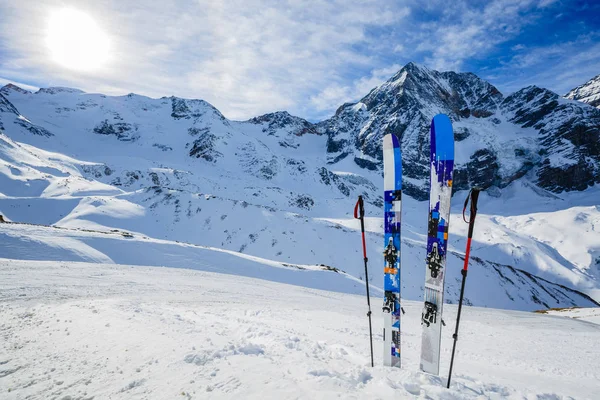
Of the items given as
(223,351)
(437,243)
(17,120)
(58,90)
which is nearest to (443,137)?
(437,243)

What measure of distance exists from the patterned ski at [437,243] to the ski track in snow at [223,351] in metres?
0.90

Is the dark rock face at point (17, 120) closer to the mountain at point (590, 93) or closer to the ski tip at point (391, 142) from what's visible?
the ski tip at point (391, 142)

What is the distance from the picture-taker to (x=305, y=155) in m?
170

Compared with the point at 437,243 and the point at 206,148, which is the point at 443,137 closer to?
the point at 437,243

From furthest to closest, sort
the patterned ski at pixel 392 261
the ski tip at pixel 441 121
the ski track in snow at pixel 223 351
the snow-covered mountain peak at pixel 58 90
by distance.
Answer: the snow-covered mountain peak at pixel 58 90, the patterned ski at pixel 392 261, the ski tip at pixel 441 121, the ski track in snow at pixel 223 351

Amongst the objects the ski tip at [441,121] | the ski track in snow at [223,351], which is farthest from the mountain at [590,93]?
the ski tip at [441,121]

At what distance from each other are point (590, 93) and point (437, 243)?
25938 centimetres

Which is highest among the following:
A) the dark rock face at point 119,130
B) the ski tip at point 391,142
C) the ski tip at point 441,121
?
the dark rock face at point 119,130

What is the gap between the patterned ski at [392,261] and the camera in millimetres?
6883

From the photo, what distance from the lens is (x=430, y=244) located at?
6613 millimetres

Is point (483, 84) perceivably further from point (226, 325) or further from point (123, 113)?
point (226, 325)

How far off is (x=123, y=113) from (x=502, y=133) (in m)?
194

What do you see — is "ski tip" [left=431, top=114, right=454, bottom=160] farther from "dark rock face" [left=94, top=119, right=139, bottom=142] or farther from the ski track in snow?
"dark rock face" [left=94, top=119, right=139, bottom=142]

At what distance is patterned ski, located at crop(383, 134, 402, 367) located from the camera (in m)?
6.88
